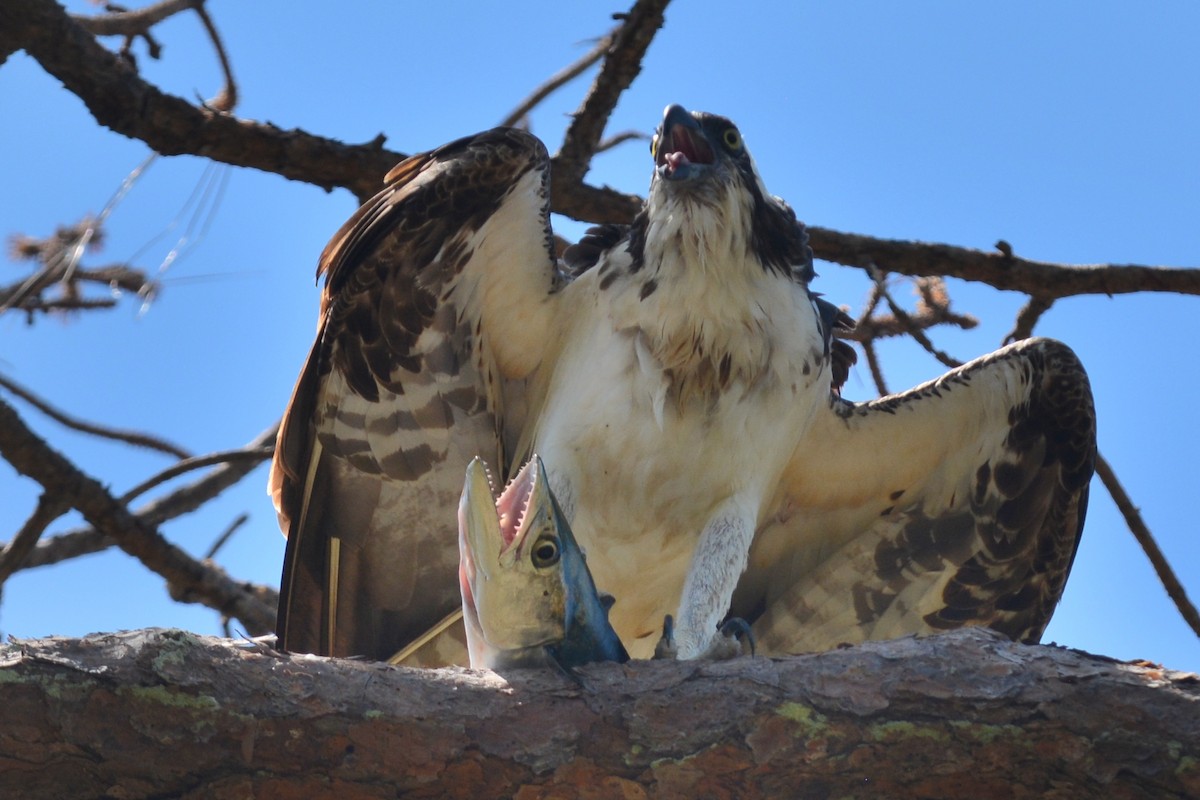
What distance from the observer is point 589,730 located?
3.72 metres

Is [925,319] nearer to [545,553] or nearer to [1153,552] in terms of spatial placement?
[1153,552]

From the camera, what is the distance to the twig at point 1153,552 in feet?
22.6

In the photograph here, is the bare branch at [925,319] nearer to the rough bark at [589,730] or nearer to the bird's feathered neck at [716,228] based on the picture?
the bird's feathered neck at [716,228]

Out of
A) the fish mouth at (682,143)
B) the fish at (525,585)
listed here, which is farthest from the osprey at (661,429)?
the fish at (525,585)

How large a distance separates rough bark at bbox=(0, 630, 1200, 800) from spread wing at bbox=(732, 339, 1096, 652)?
8.42 ft

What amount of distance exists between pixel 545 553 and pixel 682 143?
2.24 m

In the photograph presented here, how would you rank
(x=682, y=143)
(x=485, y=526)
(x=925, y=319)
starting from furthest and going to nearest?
1. (x=925, y=319)
2. (x=682, y=143)
3. (x=485, y=526)

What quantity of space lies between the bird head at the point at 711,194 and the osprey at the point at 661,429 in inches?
0.5

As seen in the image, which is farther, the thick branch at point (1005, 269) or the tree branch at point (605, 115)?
the thick branch at point (1005, 269)

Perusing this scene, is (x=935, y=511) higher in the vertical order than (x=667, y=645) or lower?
higher

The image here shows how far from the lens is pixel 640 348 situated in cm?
578

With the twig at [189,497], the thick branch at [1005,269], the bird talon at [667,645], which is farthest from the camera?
the twig at [189,497]

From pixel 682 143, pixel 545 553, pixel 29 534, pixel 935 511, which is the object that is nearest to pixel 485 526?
pixel 545 553

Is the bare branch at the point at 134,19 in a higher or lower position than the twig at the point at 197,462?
higher
